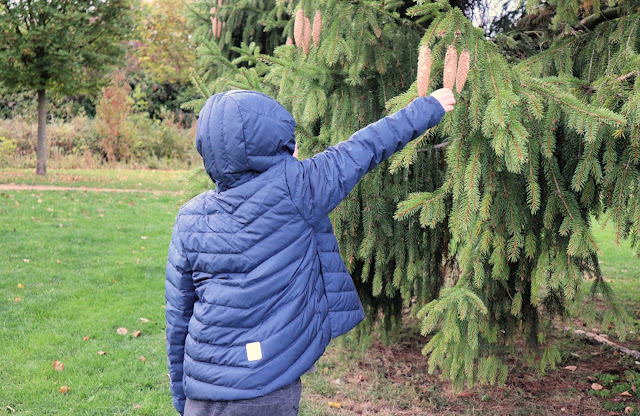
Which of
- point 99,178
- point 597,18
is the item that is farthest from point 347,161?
point 99,178

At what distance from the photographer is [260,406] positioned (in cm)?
192

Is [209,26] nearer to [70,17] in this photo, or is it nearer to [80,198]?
Result: [80,198]

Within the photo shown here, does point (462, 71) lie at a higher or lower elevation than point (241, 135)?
higher

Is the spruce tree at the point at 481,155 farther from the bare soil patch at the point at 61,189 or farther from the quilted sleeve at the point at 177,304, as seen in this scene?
the bare soil patch at the point at 61,189

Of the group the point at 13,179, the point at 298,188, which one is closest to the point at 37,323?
the point at 298,188

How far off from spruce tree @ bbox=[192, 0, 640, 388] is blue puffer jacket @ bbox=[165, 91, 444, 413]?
0.45 metres

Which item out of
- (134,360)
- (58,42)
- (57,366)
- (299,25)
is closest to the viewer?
(299,25)

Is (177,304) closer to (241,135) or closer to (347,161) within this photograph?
(241,135)

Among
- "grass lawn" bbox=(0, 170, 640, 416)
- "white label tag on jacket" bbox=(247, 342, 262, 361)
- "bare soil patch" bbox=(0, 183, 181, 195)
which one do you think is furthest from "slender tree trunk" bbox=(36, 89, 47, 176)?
"white label tag on jacket" bbox=(247, 342, 262, 361)

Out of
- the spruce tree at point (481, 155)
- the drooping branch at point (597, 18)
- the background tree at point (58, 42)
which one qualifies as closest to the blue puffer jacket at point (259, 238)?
the spruce tree at point (481, 155)

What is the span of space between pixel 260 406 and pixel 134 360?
3.01m

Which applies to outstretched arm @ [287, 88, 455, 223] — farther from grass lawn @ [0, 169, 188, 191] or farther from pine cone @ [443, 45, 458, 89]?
grass lawn @ [0, 169, 188, 191]

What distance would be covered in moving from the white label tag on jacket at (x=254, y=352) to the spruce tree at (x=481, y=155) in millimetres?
1026

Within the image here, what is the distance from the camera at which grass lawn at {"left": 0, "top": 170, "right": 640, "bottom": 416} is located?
3883 millimetres
